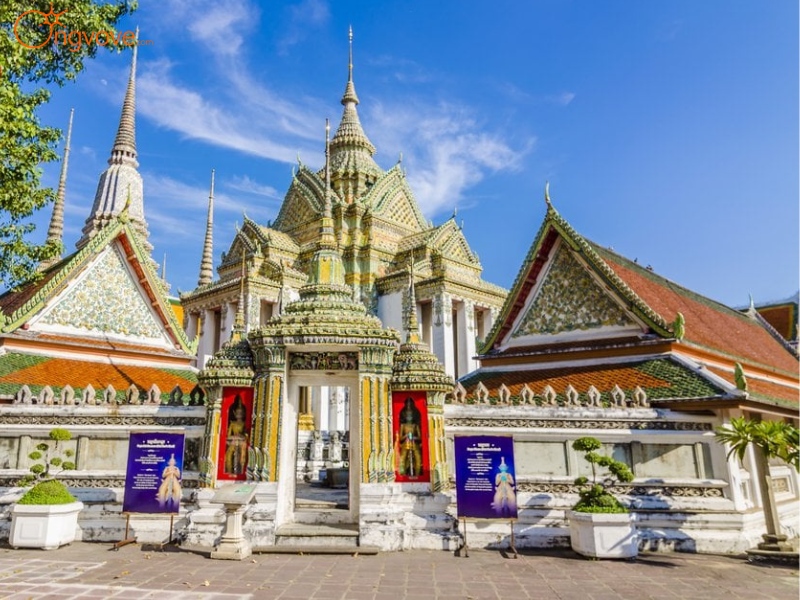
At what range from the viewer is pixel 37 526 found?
8820mm

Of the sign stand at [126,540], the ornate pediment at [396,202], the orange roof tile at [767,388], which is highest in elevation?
the ornate pediment at [396,202]

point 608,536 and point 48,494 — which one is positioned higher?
point 48,494

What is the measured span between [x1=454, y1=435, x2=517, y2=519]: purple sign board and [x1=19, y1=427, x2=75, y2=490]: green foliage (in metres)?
6.64

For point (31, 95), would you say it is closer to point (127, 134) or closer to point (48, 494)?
point (48, 494)

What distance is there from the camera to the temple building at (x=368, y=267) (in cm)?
2531

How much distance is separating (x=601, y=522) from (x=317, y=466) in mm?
11590

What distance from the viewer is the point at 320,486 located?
15.6 m

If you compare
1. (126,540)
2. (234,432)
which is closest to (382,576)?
(234,432)

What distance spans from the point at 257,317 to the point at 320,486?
1066cm

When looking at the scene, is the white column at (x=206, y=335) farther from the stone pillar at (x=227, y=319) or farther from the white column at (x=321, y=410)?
the white column at (x=321, y=410)

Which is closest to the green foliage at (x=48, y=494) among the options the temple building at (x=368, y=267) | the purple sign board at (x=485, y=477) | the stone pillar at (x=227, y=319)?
the purple sign board at (x=485, y=477)

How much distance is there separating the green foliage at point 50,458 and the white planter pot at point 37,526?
0.74 meters

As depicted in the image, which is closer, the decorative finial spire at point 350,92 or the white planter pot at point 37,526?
the white planter pot at point 37,526

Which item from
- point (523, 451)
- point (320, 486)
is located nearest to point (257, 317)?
point (320, 486)
